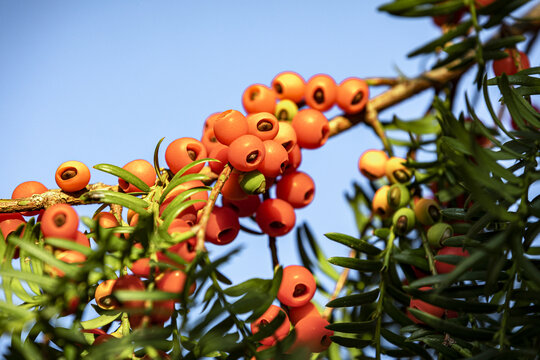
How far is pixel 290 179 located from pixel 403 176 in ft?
0.64

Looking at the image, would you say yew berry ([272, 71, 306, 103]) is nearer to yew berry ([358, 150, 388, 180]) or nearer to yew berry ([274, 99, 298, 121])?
yew berry ([274, 99, 298, 121])

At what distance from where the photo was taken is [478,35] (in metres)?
0.63

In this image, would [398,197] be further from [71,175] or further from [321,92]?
[71,175]

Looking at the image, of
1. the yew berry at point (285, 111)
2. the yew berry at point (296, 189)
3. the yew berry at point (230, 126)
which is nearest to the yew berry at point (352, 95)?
the yew berry at point (285, 111)

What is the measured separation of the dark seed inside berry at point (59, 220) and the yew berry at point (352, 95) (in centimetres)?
51

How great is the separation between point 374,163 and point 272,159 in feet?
0.96

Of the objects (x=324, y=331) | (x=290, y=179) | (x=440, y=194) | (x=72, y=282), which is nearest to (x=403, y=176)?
(x=440, y=194)

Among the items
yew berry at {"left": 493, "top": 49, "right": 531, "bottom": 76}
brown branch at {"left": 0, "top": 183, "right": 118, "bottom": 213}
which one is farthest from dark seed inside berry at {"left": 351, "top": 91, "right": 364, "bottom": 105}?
brown branch at {"left": 0, "top": 183, "right": 118, "bottom": 213}

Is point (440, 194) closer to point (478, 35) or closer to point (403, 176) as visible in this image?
point (403, 176)

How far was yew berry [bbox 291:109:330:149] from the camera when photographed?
681 mm

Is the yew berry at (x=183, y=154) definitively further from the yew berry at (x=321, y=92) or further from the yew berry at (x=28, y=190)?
the yew berry at (x=321, y=92)

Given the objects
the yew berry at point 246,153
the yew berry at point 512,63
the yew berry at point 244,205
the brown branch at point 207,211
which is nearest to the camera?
the brown branch at point 207,211

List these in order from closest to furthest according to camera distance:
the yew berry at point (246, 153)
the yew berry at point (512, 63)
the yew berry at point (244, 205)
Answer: the yew berry at point (246, 153) < the yew berry at point (244, 205) < the yew berry at point (512, 63)

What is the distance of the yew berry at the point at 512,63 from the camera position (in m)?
0.73
